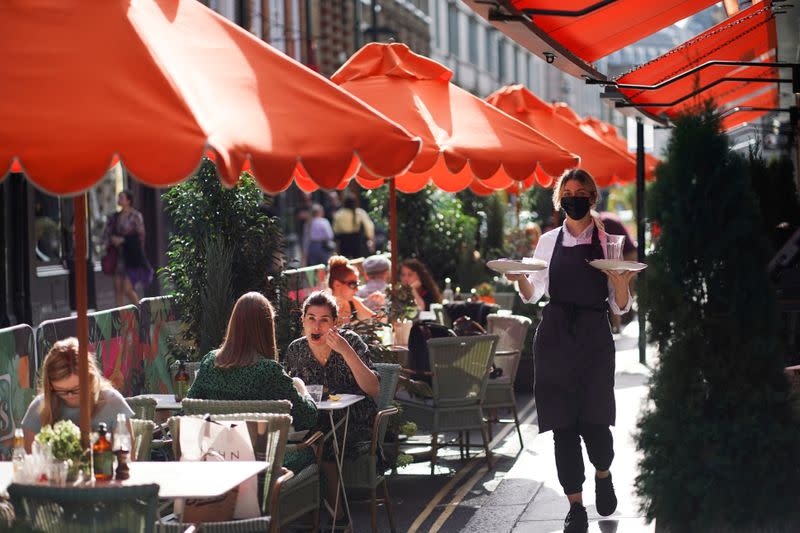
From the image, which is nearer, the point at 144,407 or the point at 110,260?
the point at 144,407

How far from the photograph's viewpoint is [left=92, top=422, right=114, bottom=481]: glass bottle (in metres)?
5.30

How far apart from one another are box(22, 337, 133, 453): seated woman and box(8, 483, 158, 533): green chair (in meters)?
1.69

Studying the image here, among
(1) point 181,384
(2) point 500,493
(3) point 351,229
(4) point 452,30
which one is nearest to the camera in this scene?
(1) point 181,384

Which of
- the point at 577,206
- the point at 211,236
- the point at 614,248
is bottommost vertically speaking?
the point at 614,248

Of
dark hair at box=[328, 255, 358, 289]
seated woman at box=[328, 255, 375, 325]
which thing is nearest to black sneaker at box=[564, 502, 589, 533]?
seated woman at box=[328, 255, 375, 325]

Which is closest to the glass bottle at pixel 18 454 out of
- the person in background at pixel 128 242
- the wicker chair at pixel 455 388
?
the wicker chair at pixel 455 388

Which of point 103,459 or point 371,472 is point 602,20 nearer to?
point 371,472

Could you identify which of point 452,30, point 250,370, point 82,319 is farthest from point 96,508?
point 452,30

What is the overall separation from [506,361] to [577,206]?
363 cm

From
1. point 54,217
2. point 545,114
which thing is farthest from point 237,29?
point 54,217

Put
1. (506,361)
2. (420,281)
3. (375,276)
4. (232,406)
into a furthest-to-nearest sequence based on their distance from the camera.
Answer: (420,281), (375,276), (506,361), (232,406)

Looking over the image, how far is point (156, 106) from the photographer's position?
199 inches

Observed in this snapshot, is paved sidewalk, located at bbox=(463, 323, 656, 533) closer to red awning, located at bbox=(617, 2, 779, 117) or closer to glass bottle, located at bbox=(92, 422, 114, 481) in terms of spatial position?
glass bottle, located at bbox=(92, 422, 114, 481)

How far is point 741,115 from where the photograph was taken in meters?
20.0
